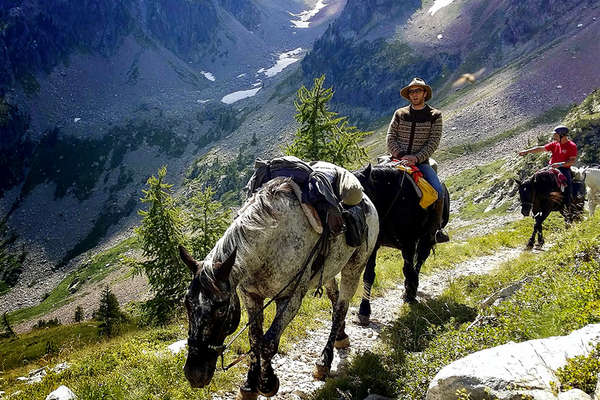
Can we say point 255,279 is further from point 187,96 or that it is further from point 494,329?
point 187,96

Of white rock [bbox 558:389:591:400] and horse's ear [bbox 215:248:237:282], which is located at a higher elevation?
horse's ear [bbox 215:248:237:282]

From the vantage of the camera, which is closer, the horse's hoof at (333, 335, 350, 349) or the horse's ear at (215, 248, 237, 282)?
the horse's ear at (215, 248, 237, 282)

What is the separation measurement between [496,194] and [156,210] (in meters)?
32.8

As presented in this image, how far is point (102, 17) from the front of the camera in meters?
148

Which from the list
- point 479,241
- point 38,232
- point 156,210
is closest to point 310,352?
point 479,241

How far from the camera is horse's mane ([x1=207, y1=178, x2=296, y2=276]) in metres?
3.72

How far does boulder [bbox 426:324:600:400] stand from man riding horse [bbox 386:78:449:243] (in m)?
4.40

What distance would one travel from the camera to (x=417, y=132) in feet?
22.9

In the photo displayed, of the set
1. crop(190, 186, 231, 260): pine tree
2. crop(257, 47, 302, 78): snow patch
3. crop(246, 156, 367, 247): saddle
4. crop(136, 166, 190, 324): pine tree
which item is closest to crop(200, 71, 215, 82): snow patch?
crop(257, 47, 302, 78): snow patch

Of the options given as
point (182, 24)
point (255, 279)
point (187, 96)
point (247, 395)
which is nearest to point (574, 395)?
point (255, 279)

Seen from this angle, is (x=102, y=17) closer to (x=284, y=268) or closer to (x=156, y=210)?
(x=156, y=210)

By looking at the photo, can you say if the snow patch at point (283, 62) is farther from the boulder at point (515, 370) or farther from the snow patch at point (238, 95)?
the boulder at point (515, 370)

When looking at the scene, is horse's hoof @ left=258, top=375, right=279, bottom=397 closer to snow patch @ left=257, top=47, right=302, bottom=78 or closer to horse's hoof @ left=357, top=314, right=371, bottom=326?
horse's hoof @ left=357, top=314, right=371, bottom=326

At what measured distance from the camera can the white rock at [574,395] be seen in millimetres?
2182
